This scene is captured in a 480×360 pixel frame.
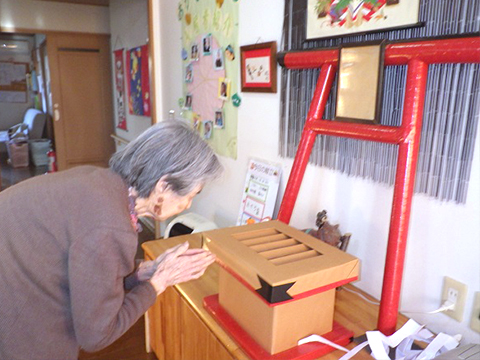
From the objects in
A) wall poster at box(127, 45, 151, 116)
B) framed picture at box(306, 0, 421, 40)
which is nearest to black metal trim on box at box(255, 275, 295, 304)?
framed picture at box(306, 0, 421, 40)

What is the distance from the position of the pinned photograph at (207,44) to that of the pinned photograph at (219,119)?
335mm

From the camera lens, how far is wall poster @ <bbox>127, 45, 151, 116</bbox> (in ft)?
11.1

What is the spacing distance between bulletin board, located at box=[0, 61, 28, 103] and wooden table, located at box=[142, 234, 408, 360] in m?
7.20

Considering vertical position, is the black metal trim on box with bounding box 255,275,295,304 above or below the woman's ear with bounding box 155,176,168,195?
below

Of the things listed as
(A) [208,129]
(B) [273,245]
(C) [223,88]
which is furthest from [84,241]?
(A) [208,129]

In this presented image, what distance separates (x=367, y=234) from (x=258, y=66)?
2.83 ft

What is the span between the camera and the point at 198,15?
85.7 inches

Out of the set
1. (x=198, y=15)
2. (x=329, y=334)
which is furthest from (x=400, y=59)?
(x=198, y=15)

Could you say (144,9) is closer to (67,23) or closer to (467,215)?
(67,23)

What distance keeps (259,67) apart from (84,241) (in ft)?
3.70

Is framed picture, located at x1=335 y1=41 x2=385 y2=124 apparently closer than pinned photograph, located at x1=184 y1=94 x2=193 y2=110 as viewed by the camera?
Yes

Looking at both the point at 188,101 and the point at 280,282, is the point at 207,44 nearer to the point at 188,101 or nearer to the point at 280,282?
Answer: the point at 188,101

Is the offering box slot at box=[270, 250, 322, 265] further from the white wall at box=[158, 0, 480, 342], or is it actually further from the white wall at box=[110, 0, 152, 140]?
the white wall at box=[110, 0, 152, 140]

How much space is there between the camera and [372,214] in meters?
1.27
